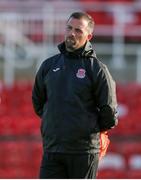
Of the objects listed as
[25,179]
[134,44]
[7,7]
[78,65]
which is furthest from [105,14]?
[78,65]

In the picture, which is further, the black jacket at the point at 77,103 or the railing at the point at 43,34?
the railing at the point at 43,34

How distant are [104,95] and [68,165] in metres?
0.53

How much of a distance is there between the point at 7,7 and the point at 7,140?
4582 mm

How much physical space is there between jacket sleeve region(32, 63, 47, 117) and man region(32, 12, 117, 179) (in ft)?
0.28

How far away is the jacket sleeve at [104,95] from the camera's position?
5672mm

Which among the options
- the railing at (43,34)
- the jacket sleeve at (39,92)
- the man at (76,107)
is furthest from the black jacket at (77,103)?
the railing at (43,34)

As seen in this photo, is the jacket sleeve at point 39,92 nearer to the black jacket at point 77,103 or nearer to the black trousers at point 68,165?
the black jacket at point 77,103

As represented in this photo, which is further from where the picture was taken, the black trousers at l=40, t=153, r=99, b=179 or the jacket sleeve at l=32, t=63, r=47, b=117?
the jacket sleeve at l=32, t=63, r=47, b=117

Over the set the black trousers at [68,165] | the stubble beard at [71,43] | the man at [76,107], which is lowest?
the black trousers at [68,165]

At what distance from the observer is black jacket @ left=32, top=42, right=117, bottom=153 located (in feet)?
18.6

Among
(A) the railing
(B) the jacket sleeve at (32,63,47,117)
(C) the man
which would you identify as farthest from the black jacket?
(A) the railing

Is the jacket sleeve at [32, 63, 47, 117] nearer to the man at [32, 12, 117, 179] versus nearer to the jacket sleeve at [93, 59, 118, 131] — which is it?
the man at [32, 12, 117, 179]

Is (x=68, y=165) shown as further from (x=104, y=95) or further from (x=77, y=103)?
(x=104, y=95)

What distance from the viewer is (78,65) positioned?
5.71 meters
